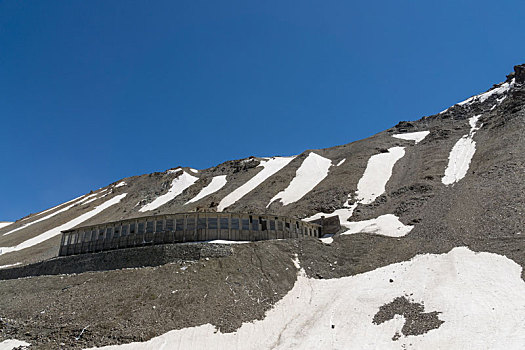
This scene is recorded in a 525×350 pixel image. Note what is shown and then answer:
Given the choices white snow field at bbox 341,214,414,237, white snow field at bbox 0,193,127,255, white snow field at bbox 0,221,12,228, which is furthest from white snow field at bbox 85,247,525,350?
white snow field at bbox 0,221,12,228

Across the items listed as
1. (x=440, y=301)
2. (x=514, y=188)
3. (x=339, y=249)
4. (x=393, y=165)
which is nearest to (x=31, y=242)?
(x=339, y=249)

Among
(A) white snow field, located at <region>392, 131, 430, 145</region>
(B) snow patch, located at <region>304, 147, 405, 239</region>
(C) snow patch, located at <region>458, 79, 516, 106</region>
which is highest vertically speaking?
(C) snow patch, located at <region>458, 79, 516, 106</region>

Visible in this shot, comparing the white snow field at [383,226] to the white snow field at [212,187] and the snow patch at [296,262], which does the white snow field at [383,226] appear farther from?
the white snow field at [212,187]

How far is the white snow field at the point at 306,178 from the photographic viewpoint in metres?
48.1

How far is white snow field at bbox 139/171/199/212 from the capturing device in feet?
219

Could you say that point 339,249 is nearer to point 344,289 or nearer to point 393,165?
point 344,289

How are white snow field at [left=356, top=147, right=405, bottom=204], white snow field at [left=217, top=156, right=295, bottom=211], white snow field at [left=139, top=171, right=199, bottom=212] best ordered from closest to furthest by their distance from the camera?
white snow field at [left=356, top=147, right=405, bottom=204] < white snow field at [left=217, top=156, right=295, bottom=211] < white snow field at [left=139, top=171, right=199, bottom=212]

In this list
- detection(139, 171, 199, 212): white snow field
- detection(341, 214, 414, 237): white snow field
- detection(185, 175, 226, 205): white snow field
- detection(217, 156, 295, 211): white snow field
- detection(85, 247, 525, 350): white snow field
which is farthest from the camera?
detection(139, 171, 199, 212): white snow field

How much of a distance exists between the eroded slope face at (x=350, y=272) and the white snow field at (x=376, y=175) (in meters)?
0.27

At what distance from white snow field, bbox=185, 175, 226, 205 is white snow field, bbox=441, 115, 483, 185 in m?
36.5

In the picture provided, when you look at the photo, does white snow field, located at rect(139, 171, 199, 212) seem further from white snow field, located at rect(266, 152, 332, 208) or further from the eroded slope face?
white snow field, located at rect(266, 152, 332, 208)

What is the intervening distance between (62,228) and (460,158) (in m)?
64.1

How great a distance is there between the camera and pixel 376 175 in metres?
48.1

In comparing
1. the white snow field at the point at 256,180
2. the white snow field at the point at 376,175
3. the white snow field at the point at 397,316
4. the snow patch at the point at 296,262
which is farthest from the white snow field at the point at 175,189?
the white snow field at the point at 397,316
